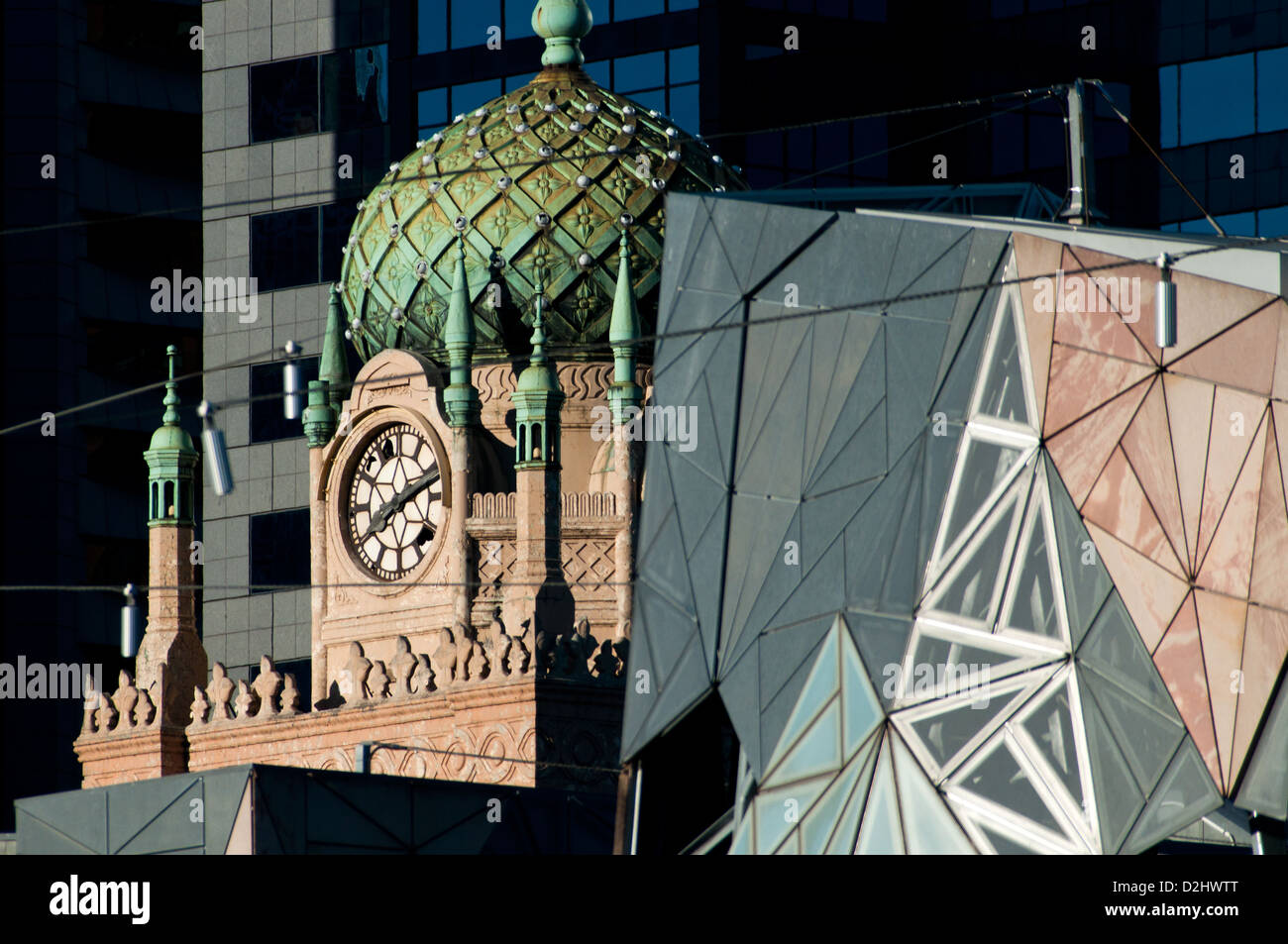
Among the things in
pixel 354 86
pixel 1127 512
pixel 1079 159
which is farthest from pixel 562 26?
pixel 1127 512

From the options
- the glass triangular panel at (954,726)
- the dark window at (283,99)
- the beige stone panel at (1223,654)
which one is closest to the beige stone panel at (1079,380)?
the beige stone panel at (1223,654)

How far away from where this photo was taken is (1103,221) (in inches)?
1833

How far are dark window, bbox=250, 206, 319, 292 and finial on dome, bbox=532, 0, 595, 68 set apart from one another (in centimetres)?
2213

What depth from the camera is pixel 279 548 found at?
265 ft

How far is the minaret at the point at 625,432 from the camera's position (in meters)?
53.2

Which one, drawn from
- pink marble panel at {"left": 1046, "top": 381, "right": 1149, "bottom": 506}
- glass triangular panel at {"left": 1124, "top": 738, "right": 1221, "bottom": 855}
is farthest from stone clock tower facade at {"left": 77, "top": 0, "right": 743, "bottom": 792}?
glass triangular panel at {"left": 1124, "top": 738, "right": 1221, "bottom": 855}

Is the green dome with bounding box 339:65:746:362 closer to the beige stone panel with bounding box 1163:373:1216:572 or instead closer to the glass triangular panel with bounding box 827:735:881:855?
the glass triangular panel with bounding box 827:735:881:855

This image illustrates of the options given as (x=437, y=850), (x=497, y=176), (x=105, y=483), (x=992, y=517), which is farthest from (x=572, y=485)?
(x=105, y=483)

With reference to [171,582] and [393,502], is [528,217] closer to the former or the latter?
[393,502]

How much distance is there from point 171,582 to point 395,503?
452 cm

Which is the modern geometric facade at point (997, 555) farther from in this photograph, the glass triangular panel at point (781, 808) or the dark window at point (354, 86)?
the dark window at point (354, 86)

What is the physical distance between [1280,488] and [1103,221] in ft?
29.1

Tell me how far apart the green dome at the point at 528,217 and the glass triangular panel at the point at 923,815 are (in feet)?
60.9
